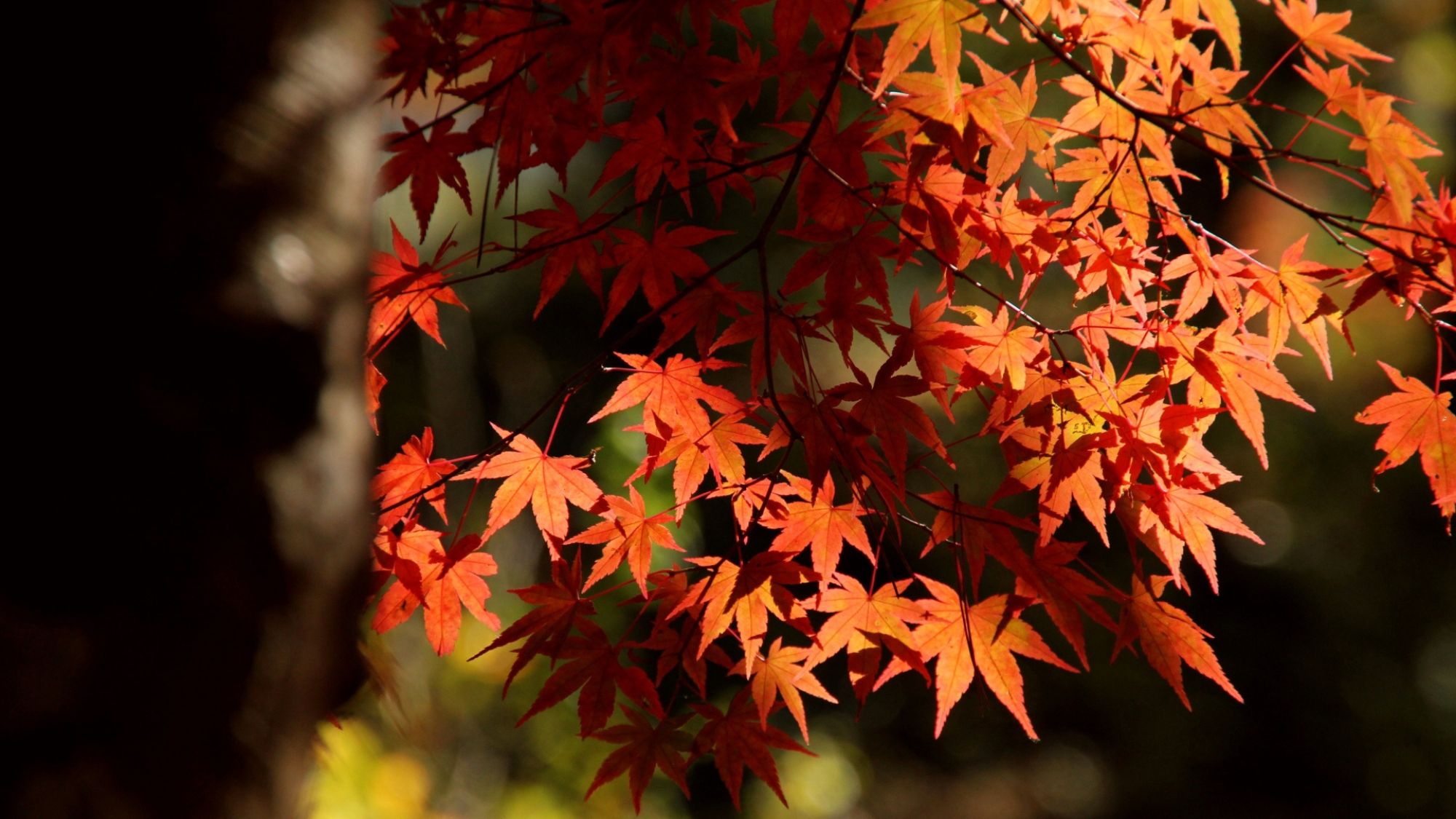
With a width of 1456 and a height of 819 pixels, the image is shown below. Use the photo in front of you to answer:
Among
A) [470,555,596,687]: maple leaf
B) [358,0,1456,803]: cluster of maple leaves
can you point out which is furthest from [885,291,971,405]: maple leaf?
[470,555,596,687]: maple leaf

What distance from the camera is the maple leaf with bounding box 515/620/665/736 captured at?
3.95 feet

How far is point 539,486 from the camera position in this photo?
4.35 feet

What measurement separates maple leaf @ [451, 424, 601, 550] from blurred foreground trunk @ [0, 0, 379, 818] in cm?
75

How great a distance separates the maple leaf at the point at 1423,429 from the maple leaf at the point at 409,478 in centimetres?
120

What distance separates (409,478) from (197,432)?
85 cm

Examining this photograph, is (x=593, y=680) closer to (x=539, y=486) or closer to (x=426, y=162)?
(x=539, y=486)

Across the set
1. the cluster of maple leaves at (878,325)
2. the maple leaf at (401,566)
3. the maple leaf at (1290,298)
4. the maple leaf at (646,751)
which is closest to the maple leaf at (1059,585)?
the cluster of maple leaves at (878,325)

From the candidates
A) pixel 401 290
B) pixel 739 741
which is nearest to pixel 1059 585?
pixel 739 741

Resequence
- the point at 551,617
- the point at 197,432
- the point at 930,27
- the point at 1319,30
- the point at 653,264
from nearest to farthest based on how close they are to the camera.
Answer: the point at 197,432, the point at 930,27, the point at 1319,30, the point at 551,617, the point at 653,264

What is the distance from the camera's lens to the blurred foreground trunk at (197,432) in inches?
19.0

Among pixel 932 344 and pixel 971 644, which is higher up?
pixel 932 344

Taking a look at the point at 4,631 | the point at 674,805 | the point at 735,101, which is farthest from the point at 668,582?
the point at 674,805

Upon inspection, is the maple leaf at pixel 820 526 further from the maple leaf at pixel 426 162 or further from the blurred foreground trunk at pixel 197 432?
the blurred foreground trunk at pixel 197 432

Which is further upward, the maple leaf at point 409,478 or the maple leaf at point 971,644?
the maple leaf at point 409,478
